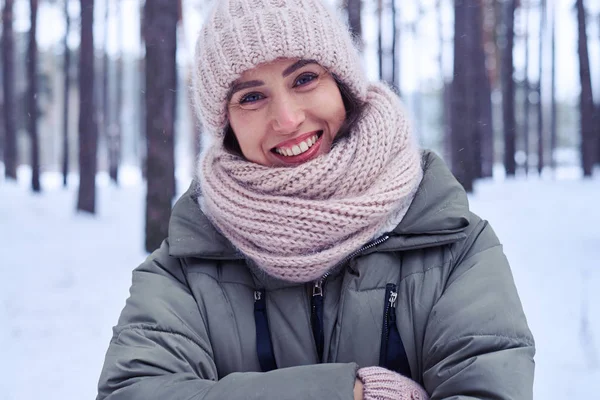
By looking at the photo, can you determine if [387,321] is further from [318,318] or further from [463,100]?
[463,100]

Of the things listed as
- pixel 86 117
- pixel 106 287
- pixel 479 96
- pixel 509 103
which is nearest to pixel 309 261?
pixel 106 287

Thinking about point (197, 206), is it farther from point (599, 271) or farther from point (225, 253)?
point (599, 271)

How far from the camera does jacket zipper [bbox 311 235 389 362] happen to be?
159 cm

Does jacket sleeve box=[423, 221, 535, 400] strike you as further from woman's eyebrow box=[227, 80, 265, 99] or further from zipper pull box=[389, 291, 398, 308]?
woman's eyebrow box=[227, 80, 265, 99]

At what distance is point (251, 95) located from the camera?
5.69ft

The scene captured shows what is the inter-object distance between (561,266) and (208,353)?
15.5 feet

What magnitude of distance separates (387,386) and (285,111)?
80 cm

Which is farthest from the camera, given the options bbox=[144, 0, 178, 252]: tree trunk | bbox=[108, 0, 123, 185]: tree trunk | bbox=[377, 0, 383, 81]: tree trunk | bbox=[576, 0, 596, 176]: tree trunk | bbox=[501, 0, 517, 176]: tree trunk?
bbox=[108, 0, 123, 185]: tree trunk

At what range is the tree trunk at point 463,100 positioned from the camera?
9.62 metres

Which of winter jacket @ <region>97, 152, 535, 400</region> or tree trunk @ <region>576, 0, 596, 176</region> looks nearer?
winter jacket @ <region>97, 152, 535, 400</region>

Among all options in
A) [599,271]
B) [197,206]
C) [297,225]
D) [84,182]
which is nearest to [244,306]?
[297,225]

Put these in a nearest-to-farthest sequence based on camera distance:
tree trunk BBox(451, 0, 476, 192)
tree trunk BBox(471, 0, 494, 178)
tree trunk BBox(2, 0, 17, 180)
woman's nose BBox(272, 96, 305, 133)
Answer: woman's nose BBox(272, 96, 305, 133) < tree trunk BBox(451, 0, 476, 192) < tree trunk BBox(471, 0, 494, 178) < tree trunk BBox(2, 0, 17, 180)

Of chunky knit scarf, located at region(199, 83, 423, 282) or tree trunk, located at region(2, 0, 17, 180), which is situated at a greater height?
tree trunk, located at region(2, 0, 17, 180)

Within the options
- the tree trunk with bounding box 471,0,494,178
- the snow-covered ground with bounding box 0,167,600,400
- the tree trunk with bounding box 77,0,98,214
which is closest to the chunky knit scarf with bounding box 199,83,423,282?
the snow-covered ground with bounding box 0,167,600,400
